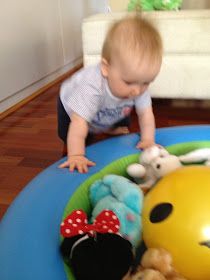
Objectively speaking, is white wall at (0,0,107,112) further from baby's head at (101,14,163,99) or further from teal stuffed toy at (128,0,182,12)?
baby's head at (101,14,163,99)

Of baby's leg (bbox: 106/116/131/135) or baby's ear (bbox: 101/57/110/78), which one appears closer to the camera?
baby's ear (bbox: 101/57/110/78)

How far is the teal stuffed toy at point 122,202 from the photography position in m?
0.55

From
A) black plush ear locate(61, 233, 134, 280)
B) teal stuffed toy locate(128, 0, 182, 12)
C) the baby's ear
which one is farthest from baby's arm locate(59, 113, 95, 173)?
teal stuffed toy locate(128, 0, 182, 12)

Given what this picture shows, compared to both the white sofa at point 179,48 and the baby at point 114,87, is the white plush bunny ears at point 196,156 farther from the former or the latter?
the white sofa at point 179,48

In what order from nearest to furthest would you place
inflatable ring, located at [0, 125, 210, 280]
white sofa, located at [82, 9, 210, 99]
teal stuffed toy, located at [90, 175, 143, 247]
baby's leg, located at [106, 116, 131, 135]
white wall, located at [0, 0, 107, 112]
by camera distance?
inflatable ring, located at [0, 125, 210, 280]
teal stuffed toy, located at [90, 175, 143, 247]
baby's leg, located at [106, 116, 131, 135]
white sofa, located at [82, 9, 210, 99]
white wall, located at [0, 0, 107, 112]

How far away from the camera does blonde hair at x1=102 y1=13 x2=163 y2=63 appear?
1.96ft

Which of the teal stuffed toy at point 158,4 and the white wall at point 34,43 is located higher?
the teal stuffed toy at point 158,4

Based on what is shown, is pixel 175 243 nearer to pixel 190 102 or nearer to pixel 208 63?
pixel 208 63

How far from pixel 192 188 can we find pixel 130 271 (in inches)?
6.1

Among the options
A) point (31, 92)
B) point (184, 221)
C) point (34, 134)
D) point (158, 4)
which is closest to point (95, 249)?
point (184, 221)

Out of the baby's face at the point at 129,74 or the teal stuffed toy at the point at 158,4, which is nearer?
the baby's face at the point at 129,74

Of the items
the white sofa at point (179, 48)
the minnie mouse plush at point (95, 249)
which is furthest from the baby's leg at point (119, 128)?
the minnie mouse plush at point (95, 249)

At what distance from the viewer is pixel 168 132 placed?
2.70 feet

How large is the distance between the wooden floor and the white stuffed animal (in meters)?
0.34
